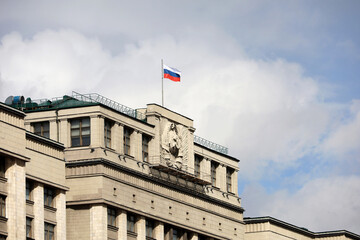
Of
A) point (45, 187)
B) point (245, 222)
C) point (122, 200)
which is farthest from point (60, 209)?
point (245, 222)

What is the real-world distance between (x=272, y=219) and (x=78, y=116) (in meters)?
39.3

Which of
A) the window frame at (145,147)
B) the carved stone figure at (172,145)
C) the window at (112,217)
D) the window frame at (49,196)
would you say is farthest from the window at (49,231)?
the carved stone figure at (172,145)

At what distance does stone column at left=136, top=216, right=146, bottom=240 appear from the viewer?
402 feet

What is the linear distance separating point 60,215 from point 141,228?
13.5 meters

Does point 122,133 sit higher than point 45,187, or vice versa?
point 122,133

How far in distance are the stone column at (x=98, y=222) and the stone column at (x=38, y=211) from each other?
29.6 ft

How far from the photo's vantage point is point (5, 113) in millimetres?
103938

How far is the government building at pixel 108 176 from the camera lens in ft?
345

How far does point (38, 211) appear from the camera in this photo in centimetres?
10806

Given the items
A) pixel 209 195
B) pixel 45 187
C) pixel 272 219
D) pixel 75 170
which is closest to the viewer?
pixel 45 187

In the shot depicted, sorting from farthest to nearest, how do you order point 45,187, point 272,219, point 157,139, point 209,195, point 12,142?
point 272,219, point 209,195, point 157,139, point 45,187, point 12,142

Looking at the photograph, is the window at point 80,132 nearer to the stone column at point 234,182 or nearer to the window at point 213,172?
the window at point 213,172

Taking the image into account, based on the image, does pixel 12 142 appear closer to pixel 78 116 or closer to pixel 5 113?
pixel 5 113

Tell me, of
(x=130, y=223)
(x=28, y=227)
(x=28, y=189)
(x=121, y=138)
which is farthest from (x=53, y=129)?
(x=28, y=227)
